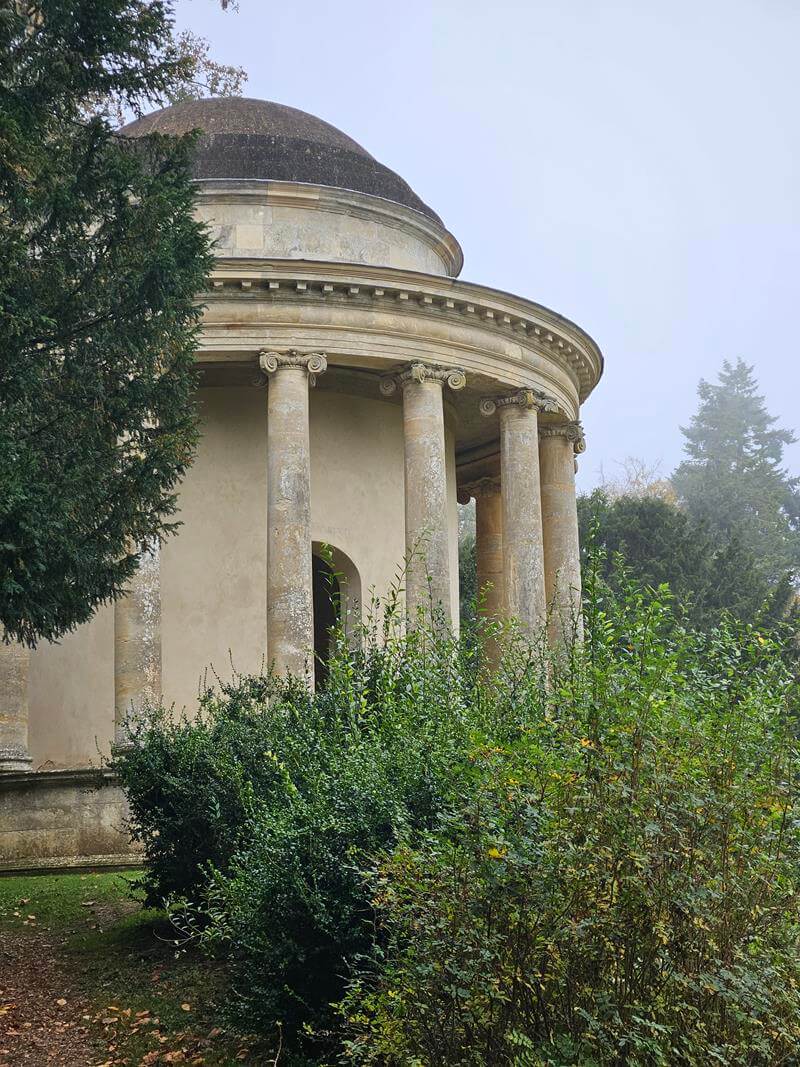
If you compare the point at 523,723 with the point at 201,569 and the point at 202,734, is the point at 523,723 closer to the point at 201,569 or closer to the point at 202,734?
the point at 202,734

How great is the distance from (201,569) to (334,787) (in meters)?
14.9

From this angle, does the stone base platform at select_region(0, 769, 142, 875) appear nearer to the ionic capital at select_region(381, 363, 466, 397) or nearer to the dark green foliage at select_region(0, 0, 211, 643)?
the dark green foliage at select_region(0, 0, 211, 643)

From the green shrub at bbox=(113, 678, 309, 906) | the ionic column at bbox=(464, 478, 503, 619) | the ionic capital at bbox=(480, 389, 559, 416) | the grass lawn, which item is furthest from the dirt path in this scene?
the ionic column at bbox=(464, 478, 503, 619)

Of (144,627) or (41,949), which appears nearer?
(41,949)

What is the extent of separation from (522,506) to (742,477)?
2222 inches

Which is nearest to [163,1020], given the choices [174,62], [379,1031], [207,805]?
[207,805]

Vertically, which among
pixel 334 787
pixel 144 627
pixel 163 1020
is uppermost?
pixel 144 627

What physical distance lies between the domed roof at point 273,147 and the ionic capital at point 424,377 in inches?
174

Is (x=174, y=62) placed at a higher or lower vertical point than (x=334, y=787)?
higher

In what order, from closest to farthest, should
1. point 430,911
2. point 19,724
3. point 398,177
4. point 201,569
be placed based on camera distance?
point 430,911 < point 19,724 < point 201,569 < point 398,177

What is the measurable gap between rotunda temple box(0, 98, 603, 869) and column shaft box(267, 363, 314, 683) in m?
0.04

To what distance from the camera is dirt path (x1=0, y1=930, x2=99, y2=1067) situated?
33.0 ft

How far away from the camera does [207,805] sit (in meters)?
12.2

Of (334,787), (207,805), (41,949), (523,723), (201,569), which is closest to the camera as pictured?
(523,723)
